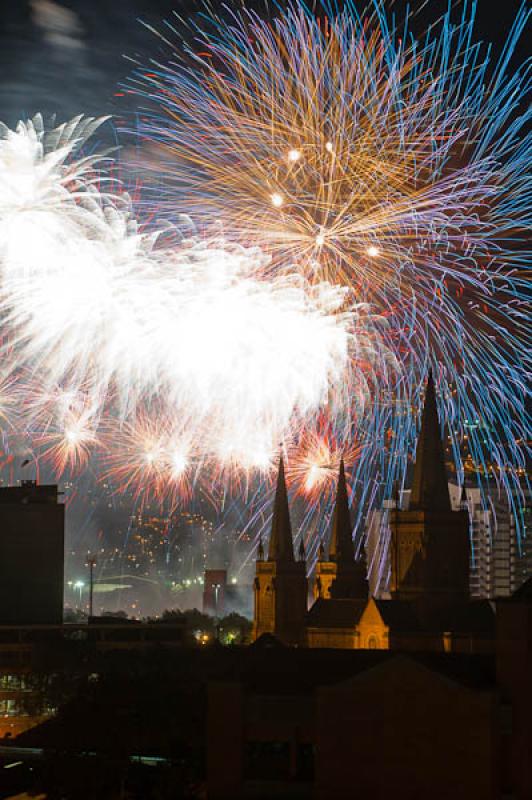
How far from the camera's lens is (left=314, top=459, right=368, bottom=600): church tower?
433ft

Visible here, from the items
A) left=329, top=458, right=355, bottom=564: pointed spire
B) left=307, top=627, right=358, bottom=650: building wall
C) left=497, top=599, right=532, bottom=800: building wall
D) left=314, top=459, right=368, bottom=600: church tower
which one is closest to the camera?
left=497, top=599, right=532, bottom=800: building wall

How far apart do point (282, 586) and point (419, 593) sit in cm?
1667

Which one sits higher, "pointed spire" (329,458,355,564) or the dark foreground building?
"pointed spire" (329,458,355,564)

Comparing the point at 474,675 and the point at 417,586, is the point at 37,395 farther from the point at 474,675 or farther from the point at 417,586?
the point at 417,586

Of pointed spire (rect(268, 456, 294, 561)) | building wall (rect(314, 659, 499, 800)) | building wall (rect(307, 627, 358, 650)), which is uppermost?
pointed spire (rect(268, 456, 294, 561))

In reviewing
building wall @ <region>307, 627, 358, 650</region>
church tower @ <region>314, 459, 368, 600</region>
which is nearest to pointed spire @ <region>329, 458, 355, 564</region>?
church tower @ <region>314, 459, 368, 600</region>

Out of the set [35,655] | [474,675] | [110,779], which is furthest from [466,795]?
[35,655]

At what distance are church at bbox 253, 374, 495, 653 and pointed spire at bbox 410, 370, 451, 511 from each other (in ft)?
0.25

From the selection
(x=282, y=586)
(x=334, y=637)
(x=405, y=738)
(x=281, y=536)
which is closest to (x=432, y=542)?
(x=334, y=637)

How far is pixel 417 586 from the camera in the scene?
370ft

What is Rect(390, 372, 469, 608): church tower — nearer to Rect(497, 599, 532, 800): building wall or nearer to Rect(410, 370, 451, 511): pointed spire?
Rect(410, 370, 451, 511): pointed spire

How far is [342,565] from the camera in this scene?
132750 mm

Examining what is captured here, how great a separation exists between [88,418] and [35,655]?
93.0ft

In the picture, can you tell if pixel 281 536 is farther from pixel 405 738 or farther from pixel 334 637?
pixel 405 738
